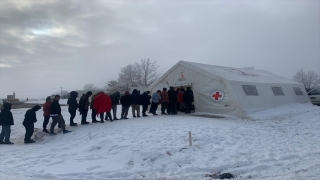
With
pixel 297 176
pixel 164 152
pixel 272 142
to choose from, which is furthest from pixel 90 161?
pixel 272 142

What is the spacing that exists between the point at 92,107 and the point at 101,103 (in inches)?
23.2

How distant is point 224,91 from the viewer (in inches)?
586

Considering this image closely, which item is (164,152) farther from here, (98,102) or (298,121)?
(298,121)

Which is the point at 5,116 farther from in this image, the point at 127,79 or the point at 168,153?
the point at 127,79

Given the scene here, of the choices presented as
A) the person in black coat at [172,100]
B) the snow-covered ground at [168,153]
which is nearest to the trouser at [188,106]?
the person in black coat at [172,100]

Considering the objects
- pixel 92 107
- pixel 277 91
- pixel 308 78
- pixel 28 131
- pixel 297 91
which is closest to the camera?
pixel 28 131

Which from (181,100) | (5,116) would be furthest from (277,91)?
(5,116)

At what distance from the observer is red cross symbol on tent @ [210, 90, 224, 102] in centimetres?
1496

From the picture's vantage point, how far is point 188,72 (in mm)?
17203

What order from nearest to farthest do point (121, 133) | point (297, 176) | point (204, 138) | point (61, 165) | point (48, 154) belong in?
point (297, 176) → point (61, 165) → point (48, 154) → point (204, 138) → point (121, 133)

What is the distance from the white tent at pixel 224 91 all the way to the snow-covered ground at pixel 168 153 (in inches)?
121

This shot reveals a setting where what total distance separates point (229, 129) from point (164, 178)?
16.6 ft

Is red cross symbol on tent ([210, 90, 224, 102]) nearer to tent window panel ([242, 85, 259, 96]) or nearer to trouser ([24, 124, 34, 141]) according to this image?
tent window panel ([242, 85, 259, 96])

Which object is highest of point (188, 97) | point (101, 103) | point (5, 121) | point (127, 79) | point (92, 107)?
point (127, 79)
